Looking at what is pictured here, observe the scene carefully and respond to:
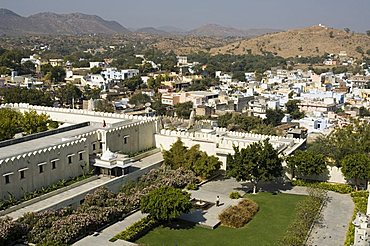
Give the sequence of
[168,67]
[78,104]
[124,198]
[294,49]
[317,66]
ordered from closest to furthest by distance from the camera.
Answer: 1. [124,198]
2. [78,104]
3. [168,67]
4. [317,66]
5. [294,49]

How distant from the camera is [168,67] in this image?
95125 millimetres

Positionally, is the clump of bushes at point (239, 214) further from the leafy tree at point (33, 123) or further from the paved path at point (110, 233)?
the leafy tree at point (33, 123)

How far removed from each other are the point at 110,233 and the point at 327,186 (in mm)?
12236

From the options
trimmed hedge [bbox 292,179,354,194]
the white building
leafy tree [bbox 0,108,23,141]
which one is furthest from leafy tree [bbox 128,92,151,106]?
trimmed hedge [bbox 292,179,354,194]

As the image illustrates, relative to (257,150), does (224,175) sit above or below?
below

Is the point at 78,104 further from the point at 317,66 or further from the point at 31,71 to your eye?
the point at 317,66

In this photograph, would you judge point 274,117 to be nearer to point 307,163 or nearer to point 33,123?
point 307,163

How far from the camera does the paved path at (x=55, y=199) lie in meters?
17.9

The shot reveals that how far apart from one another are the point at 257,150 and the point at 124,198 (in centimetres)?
709

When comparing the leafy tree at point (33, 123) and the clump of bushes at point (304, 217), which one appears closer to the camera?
the clump of bushes at point (304, 217)

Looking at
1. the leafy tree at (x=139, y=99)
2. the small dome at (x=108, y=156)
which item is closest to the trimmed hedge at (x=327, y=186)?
the small dome at (x=108, y=156)

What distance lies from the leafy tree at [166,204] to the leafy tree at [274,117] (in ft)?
116

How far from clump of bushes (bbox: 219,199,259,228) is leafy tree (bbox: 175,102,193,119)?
3304cm

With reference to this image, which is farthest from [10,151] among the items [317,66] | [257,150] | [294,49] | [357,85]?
[294,49]
